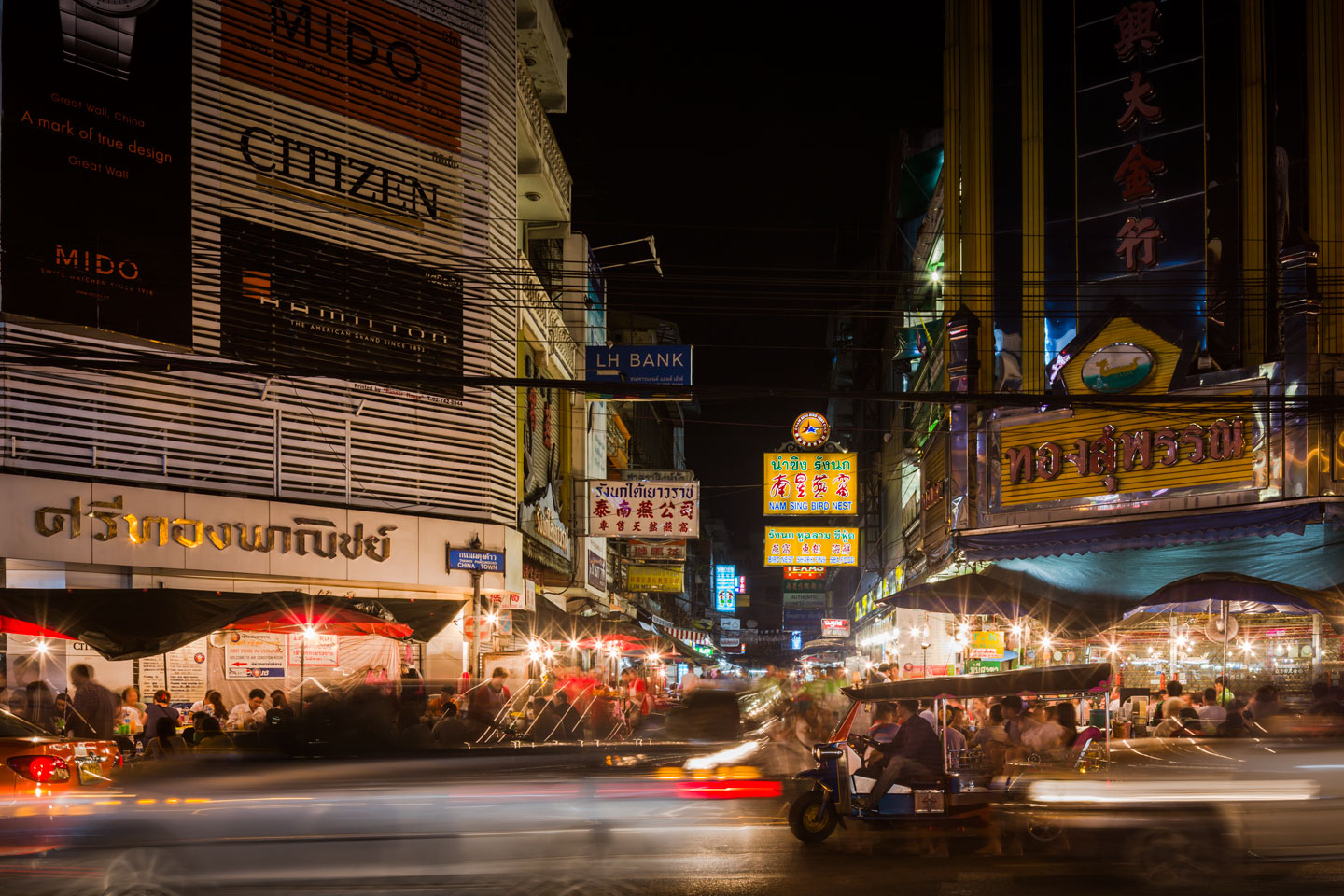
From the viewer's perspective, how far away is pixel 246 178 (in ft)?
74.2

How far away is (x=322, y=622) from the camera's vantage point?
1858cm

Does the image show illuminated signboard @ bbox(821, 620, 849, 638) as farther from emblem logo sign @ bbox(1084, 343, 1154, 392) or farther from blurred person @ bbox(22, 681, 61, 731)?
blurred person @ bbox(22, 681, 61, 731)

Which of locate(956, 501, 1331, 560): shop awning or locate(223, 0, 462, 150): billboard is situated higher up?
locate(223, 0, 462, 150): billboard

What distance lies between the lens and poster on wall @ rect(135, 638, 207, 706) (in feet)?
67.1

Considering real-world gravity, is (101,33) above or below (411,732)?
above

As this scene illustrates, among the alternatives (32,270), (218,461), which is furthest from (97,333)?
(218,461)

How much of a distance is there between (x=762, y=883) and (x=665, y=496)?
72.3 feet

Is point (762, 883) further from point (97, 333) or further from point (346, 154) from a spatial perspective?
point (346, 154)

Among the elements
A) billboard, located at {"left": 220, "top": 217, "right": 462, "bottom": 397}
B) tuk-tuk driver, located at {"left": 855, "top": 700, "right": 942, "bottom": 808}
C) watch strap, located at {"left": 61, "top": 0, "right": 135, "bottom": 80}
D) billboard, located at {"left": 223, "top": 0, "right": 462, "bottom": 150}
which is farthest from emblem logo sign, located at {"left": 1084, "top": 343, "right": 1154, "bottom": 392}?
watch strap, located at {"left": 61, "top": 0, "right": 135, "bottom": 80}

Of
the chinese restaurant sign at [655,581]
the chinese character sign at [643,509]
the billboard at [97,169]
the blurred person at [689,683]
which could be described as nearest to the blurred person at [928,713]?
the blurred person at [689,683]

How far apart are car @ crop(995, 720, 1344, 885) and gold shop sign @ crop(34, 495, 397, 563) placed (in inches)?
606

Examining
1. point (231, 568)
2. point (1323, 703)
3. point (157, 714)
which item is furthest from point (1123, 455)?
point (157, 714)

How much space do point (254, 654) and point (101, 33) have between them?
36.2 feet

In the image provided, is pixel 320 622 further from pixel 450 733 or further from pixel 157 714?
pixel 450 733
